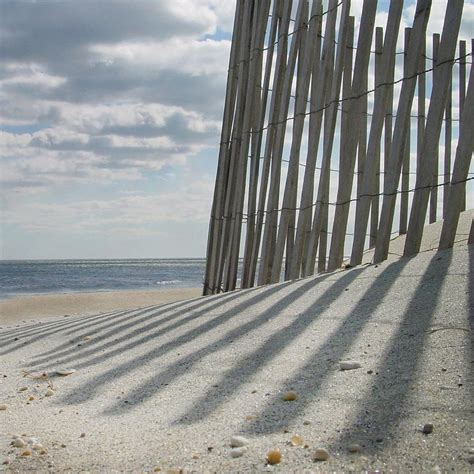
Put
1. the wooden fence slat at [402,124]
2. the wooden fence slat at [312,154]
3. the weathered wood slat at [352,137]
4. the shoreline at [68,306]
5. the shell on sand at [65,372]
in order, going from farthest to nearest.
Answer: the shoreline at [68,306], the wooden fence slat at [312,154], the weathered wood slat at [352,137], the wooden fence slat at [402,124], the shell on sand at [65,372]

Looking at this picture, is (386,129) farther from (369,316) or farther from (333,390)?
(333,390)

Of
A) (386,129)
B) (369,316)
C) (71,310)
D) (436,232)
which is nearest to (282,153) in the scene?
(436,232)

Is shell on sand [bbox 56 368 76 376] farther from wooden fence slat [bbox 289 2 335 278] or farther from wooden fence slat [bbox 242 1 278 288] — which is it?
wooden fence slat [bbox 242 1 278 288]

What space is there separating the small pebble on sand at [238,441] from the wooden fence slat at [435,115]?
2302 mm

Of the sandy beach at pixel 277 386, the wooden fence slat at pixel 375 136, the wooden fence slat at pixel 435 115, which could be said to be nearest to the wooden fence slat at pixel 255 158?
the wooden fence slat at pixel 375 136

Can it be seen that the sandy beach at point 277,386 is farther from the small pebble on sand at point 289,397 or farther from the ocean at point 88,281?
the ocean at point 88,281

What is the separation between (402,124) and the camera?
4031mm

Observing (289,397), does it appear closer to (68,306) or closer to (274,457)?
(274,457)

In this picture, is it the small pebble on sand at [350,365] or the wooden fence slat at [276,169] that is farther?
the wooden fence slat at [276,169]

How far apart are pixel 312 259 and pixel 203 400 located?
8.91ft

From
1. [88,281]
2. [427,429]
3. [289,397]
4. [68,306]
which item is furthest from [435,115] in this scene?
[88,281]

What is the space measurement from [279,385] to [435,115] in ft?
6.99

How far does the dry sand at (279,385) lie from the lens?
176 cm

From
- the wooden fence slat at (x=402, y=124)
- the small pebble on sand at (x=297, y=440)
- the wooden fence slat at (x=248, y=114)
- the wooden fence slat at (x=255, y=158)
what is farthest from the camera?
the wooden fence slat at (x=248, y=114)
